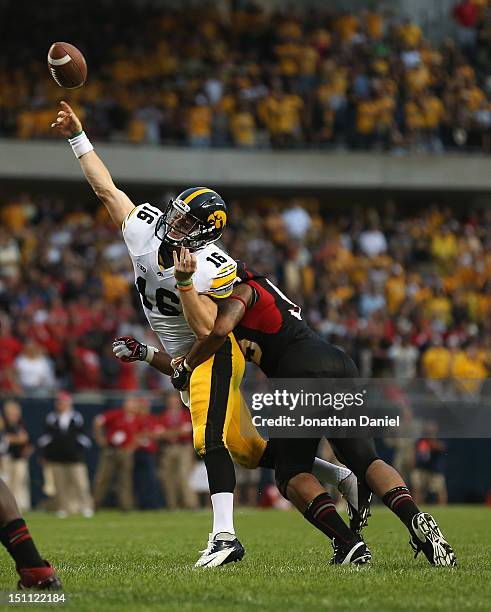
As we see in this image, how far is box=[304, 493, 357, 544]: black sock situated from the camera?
238 inches

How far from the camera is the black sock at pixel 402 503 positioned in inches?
237

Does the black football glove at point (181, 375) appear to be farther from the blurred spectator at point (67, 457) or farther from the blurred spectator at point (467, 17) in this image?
the blurred spectator at point (467, 17)

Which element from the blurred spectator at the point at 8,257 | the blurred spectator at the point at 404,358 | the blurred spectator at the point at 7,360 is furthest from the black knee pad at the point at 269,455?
the blurred spectator at the point at 8,257

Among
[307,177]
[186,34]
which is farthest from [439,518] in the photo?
[186,34]

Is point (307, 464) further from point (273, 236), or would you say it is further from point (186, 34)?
point (186, 34)

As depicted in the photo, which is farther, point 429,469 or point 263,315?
point 429,469

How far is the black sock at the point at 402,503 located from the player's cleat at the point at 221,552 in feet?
2.58

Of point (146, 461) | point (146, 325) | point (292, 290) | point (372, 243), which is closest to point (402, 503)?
point (146, 461)

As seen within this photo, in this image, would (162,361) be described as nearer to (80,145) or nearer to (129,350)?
(129,350)

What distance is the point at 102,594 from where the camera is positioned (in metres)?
4.87

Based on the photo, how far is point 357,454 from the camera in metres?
6.16

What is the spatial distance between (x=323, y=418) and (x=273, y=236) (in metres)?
14.3

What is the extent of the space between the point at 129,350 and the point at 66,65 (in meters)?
1.79

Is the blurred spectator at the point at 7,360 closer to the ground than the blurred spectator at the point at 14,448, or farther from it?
farther from it
